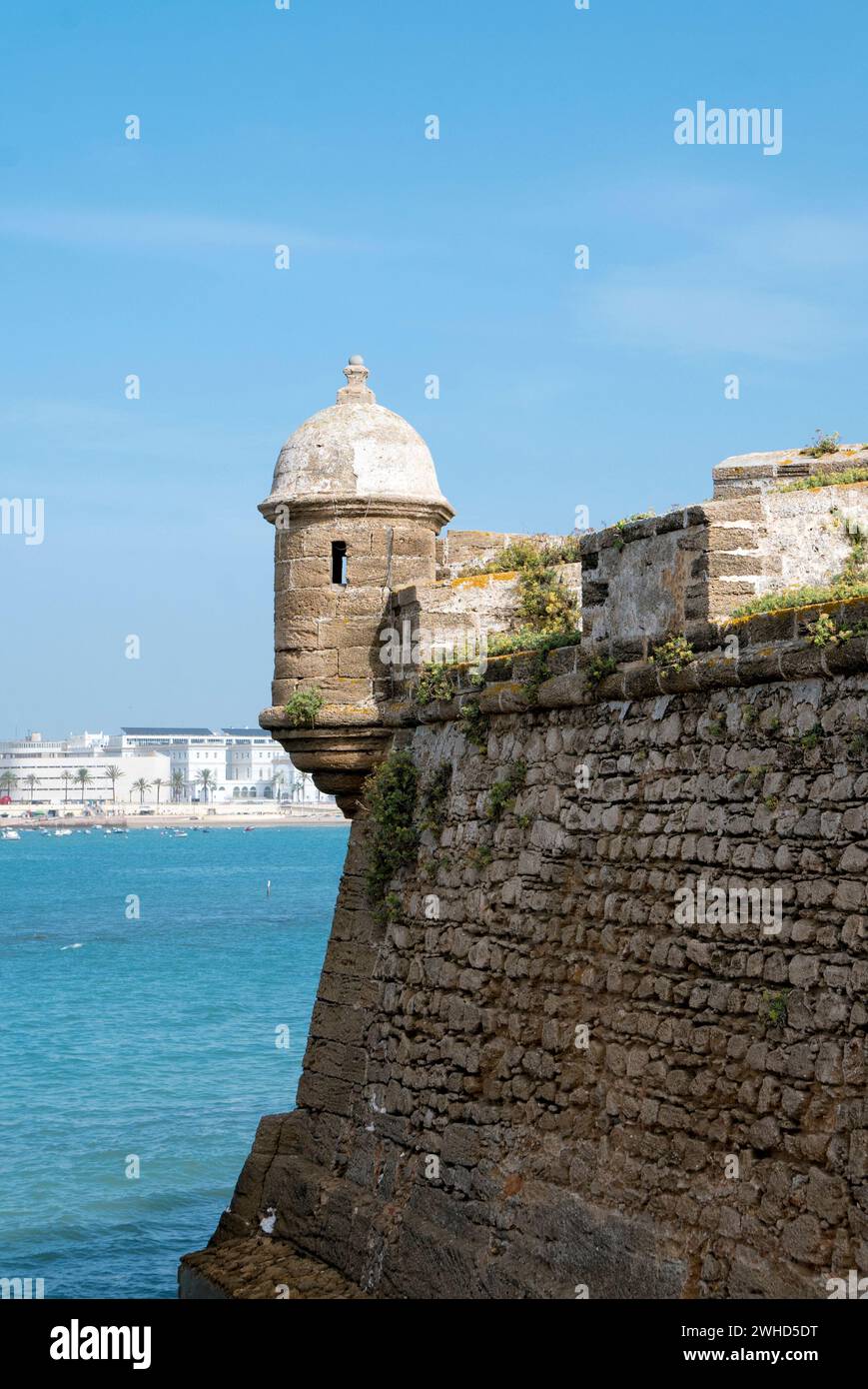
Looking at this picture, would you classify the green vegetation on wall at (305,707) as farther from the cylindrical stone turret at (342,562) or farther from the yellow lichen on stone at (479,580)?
the yellow lichen on stone at (479,580)

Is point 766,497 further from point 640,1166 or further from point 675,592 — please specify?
point 640,1166

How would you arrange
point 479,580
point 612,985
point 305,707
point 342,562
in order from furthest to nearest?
1. point 342,562
2. point 305,707
3. point 479,580
4. point 612,985

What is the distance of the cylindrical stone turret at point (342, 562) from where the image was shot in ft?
47.6

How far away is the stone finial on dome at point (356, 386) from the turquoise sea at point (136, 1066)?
6528mm

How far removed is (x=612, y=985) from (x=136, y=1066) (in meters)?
28.3

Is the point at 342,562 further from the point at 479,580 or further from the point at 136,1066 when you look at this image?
the point at 136,1066

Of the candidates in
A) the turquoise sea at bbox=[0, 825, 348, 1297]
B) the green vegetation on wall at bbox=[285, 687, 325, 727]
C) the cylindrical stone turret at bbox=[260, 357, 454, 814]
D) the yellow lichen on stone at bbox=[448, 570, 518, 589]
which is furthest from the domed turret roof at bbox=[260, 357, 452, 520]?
the turquoise sea at bbox=[0, 825, 348, 1297]

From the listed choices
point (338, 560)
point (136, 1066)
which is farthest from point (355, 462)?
point (136, 1066)

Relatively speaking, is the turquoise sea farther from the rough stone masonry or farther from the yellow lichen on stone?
the yellow lichen on stone

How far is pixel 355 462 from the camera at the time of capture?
1454cm

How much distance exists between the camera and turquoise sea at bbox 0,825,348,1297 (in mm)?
21797

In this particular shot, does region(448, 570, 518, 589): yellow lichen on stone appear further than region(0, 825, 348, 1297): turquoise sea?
No

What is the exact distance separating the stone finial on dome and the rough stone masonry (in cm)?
206

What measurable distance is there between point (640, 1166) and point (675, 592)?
10.7 feet
